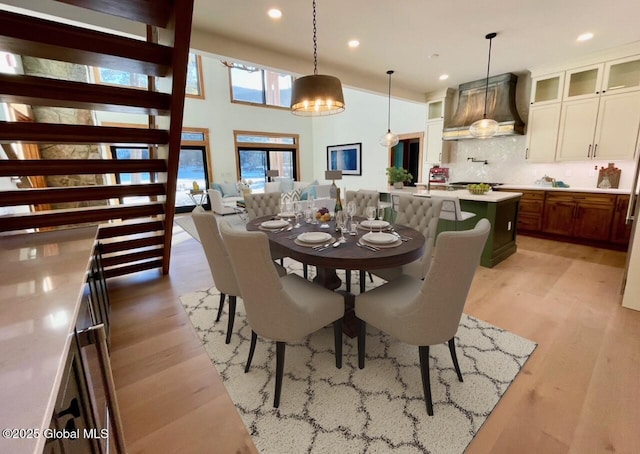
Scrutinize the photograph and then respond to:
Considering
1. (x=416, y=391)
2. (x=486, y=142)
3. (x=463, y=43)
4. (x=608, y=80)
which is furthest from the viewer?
(x=486, y=142)

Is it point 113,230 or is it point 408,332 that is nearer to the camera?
point 408,332

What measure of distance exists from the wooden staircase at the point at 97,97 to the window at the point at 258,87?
268 inches

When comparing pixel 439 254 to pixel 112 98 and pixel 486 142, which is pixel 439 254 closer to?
pixel 112 98

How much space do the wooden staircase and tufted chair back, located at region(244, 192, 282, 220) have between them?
0.88m

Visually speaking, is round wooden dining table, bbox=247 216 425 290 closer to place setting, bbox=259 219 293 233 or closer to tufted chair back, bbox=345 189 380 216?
place setting, bbox=259 219 293 233

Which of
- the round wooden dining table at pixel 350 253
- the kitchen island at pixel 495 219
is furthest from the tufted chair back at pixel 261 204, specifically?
the kitchen island at pixel 495 219

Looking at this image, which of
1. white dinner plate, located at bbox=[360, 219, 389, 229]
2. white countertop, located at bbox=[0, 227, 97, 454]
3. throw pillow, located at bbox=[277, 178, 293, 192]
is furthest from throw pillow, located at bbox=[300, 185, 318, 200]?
white countertop, located at bbox=[0, 227, 97, 454]

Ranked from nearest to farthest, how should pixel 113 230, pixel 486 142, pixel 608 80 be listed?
A: pixel 113 230 → pixel 608 80 → pixel 486 142

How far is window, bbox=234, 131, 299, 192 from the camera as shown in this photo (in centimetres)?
916

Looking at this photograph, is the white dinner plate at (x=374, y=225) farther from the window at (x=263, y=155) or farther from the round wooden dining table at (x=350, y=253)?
the window at (x=263, y=155)

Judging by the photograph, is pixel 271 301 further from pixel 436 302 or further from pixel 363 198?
pixel 363 198

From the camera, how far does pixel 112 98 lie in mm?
1799

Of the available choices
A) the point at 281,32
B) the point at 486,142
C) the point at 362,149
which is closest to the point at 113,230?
the point at 281,32

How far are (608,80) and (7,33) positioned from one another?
651 cm
